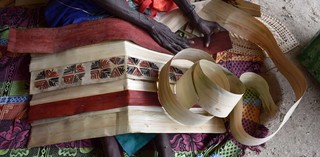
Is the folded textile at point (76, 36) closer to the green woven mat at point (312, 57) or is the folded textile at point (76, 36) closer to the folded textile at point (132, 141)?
the folded textile at point (132, 141)

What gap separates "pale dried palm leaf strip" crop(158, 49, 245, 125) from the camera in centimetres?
167

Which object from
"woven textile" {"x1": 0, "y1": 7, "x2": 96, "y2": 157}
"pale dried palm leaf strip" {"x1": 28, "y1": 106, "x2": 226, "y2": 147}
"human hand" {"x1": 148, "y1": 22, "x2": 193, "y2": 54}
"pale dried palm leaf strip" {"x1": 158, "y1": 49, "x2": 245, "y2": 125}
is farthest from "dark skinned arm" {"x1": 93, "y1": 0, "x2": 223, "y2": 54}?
"woven textile" {"x1": 0, "y1": 7, "x2": 96, "y2": 157}

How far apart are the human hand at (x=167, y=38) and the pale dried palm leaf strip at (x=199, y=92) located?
3.8 inches

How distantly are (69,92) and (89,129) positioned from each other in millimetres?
187

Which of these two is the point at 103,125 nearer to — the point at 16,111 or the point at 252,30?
the point at 16,111

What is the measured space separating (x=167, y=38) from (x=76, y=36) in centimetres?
41

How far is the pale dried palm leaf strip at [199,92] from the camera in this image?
167cm

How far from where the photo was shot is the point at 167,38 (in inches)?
76.2

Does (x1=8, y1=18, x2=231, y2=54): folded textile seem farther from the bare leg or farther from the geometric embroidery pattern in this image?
the bare leg

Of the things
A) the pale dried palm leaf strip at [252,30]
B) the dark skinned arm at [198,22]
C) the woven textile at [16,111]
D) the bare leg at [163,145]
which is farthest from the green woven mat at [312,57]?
the woven textile at [16,111]

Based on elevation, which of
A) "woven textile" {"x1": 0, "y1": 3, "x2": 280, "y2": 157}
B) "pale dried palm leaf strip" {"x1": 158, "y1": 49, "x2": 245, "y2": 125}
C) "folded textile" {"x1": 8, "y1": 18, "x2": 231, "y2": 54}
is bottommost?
"woven textile" {"x1": 0, "y1": 3, "x2": 280, "y2": 157}

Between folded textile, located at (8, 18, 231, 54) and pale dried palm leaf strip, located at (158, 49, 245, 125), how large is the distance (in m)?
0.20

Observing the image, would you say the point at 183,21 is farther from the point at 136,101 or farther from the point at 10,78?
the point at 10,78

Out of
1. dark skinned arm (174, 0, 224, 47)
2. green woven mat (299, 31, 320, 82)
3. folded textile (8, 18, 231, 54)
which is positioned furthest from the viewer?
green woven mat (299, 31, 320, 82)
